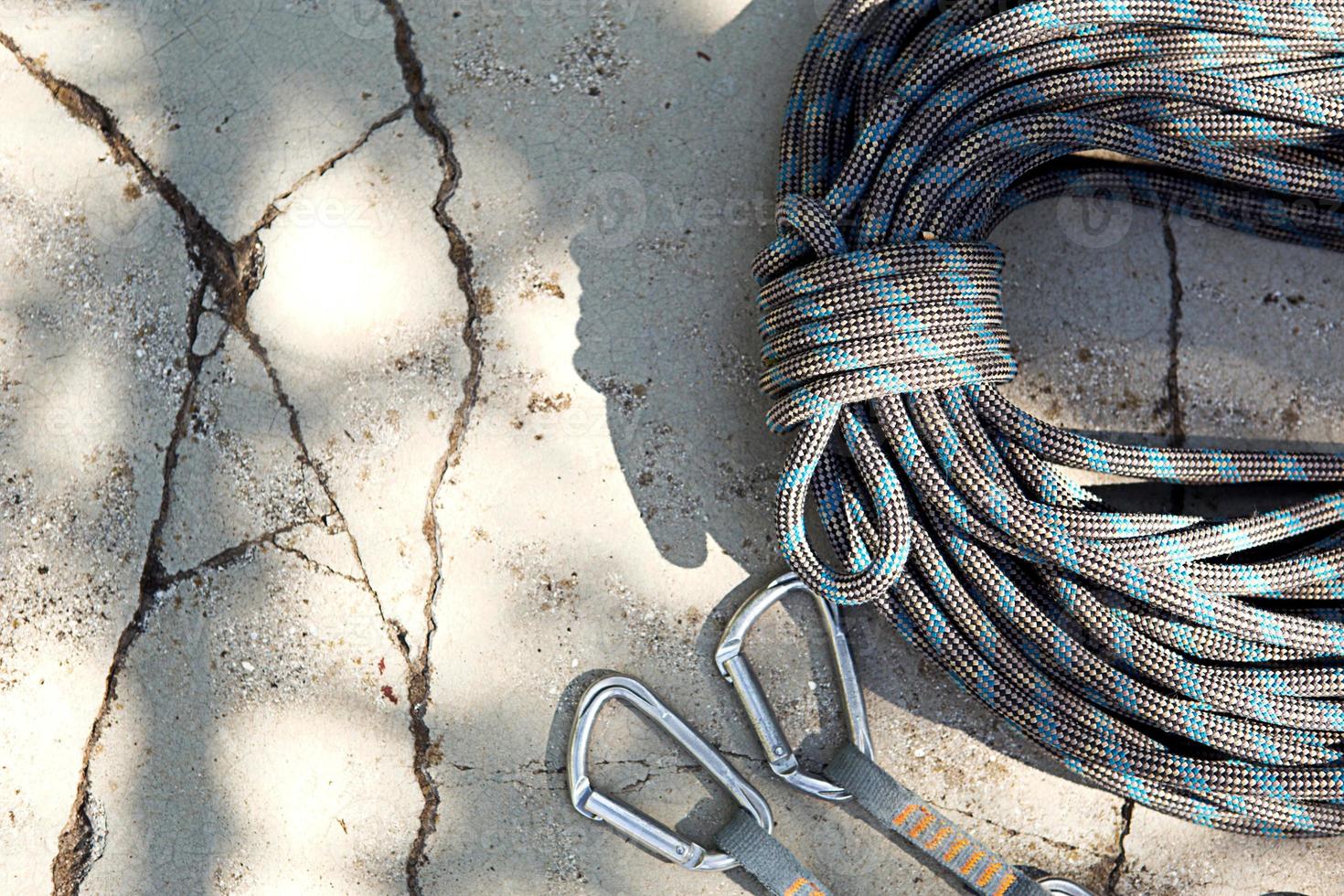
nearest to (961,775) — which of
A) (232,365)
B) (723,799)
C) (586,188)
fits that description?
(723,799)

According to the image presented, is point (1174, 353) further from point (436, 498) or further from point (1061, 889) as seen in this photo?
point (436, 498)

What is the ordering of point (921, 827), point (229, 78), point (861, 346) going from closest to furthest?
point (861, 346)
point (921, 827)
point (229, 78)

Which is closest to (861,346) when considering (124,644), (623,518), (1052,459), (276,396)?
(1052,459)

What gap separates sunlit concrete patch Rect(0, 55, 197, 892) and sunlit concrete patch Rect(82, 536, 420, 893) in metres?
0.14

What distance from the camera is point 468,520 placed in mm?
1929

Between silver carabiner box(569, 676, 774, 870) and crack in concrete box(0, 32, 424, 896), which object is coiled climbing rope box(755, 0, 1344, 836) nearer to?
silver carabiner box(569, 676, 774, 870)

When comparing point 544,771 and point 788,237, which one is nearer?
point 788,237

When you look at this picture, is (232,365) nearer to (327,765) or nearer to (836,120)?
(327,765)

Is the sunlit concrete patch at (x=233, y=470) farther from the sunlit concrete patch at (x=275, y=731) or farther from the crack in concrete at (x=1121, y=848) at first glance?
the crack in concrete at (x=1121, y=848)

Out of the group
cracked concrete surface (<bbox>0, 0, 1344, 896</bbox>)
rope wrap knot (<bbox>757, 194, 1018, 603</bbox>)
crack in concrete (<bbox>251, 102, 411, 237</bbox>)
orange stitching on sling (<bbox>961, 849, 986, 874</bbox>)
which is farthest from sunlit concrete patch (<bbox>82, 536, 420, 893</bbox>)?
orange stitching on sling (<bbox>961, 849, 986, 874</bbox>)

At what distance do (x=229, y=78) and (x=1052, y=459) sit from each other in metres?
1.76

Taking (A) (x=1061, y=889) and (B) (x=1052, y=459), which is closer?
(B) (x=1052, y=459)

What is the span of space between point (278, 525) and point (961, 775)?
4.69ft

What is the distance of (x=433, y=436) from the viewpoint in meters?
1.93
